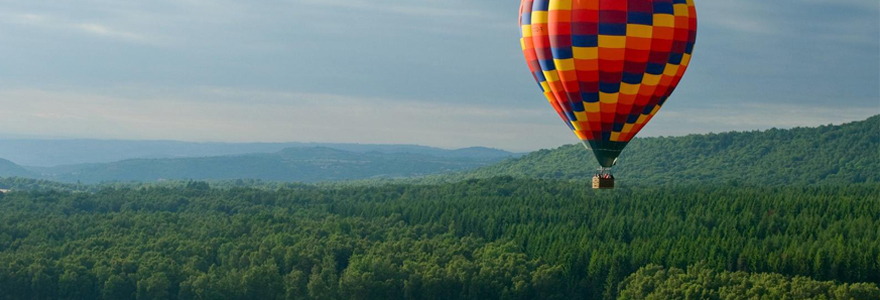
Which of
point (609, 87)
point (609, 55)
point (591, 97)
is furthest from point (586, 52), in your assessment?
point (591, 97)

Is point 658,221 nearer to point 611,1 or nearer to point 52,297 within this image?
point 52,297

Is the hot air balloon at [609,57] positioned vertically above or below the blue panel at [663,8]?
below

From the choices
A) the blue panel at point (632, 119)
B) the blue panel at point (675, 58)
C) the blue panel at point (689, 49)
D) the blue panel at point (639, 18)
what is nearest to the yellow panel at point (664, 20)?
the blue panel at point (639, 18)

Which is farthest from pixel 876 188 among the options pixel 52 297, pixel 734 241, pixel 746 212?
pixel 52 297

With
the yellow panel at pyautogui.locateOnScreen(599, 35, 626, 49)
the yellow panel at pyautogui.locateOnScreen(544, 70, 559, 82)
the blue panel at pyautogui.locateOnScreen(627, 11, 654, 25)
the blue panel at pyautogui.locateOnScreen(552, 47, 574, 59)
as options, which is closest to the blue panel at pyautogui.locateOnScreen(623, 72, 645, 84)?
the yellow panel at pyautogui.locateOnScreen(599, 35, 626, 49)

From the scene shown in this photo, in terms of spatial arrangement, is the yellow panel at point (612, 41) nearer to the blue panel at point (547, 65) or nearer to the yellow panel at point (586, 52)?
the yellow panel at point (586, 52)
